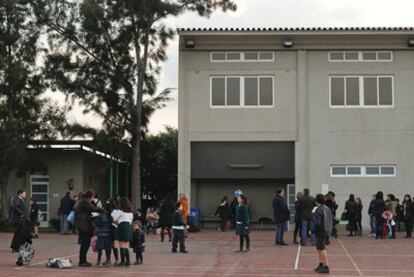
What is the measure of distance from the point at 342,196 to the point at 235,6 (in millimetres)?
9559

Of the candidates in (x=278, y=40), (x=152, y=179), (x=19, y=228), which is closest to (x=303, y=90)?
(x=278, y=40)

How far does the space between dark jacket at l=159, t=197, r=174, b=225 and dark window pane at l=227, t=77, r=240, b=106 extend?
31.9 feet

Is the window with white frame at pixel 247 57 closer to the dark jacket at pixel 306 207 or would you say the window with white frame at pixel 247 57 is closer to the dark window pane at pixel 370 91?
the dark window pane at pixel 370 91

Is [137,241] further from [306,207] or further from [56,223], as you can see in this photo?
[56,223]

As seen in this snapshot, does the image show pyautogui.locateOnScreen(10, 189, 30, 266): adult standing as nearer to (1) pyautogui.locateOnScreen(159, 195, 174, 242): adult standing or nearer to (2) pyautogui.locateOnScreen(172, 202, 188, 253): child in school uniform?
(2) pyautogui.locateOnScreen(172, 202, 188, 253): child in school uniform

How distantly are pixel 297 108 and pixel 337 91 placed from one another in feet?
6.27

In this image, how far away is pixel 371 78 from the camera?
31.4 metres

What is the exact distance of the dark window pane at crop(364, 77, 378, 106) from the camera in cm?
3127

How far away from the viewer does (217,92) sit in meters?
31.6

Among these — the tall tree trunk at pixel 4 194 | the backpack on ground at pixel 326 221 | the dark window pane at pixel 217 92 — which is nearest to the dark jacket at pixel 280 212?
the backpack on ground at pixel 326 221

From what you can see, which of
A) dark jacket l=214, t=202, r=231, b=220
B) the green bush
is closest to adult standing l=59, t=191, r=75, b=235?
the green bush

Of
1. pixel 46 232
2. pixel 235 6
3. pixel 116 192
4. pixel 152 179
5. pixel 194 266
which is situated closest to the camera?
pixel 194 266

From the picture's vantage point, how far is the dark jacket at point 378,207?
24922mm

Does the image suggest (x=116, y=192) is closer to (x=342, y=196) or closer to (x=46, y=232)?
(x=46, y=232)
